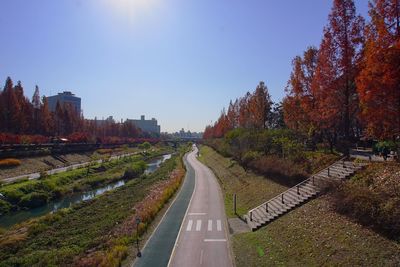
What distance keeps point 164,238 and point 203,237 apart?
2427mm

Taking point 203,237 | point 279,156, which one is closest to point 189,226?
point 203,237

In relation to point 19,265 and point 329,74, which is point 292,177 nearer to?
point 329,74

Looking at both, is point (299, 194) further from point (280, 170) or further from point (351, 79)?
point (351, 79)

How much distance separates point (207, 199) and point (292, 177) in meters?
10.1

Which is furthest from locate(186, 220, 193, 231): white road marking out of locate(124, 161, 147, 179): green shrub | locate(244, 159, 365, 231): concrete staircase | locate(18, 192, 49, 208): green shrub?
locate(124, 161, 147, 179): green shrub

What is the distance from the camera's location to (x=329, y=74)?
80.5 ft

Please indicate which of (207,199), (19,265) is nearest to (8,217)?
(19,265)

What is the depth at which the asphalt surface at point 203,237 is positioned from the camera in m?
16.7

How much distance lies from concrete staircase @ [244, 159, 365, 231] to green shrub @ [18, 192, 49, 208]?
77.0 feet

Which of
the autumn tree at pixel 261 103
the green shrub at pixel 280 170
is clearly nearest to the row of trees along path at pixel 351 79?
the green shrub at pixel 280 170

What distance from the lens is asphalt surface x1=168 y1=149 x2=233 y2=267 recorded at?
1672 centimetres

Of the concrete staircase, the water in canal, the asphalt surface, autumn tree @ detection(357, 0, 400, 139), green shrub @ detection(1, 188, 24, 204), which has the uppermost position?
autumn tree @ detection(357, 0, 400, 139)

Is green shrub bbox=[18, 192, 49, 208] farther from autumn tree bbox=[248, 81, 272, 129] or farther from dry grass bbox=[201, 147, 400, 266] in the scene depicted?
autumn tree bbox=[248, 81, 272, 129]

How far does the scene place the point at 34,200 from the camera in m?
34.7
